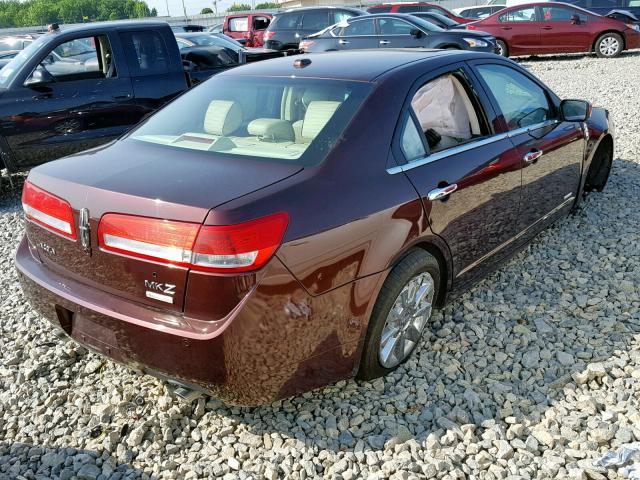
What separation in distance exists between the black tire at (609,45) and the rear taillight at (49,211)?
1609 centimetres

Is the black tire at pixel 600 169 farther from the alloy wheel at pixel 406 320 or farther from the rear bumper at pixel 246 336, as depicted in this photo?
the rear bumper at pixel 246 336

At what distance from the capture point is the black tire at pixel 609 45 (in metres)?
15.3

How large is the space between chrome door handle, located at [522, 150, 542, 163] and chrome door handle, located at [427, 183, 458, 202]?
0.87 meters

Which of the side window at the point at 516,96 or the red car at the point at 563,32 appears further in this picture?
the red car at the point at 563,32

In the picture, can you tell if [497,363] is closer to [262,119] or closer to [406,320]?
[406,320]

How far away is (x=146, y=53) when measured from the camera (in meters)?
6.43

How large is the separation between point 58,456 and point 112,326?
2.17 feet

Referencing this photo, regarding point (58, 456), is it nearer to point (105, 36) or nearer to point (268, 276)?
point (268, 276)

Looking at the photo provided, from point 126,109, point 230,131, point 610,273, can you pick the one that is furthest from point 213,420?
point 126,109

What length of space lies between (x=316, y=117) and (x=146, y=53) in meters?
4.37

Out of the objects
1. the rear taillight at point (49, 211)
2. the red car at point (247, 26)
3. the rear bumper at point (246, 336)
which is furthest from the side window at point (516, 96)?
the red car at point (247, 26)

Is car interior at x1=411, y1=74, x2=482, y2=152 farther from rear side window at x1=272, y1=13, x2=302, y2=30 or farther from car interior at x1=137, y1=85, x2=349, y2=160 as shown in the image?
rear side window at x1=272, y1=13, x2=302, y2=30

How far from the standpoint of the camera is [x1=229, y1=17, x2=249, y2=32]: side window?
19.4 m

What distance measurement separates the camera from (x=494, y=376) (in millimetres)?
2973
